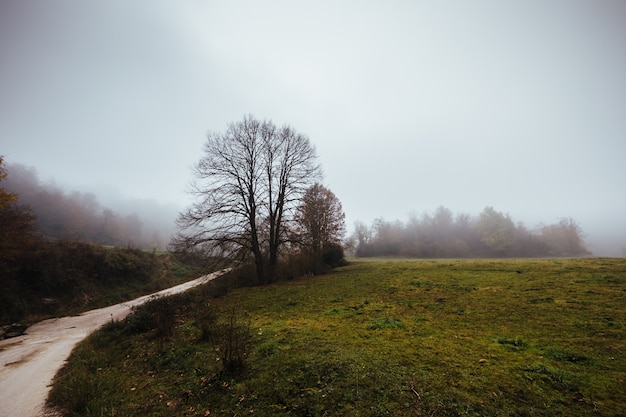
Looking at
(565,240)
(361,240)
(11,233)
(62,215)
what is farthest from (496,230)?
(62,215)

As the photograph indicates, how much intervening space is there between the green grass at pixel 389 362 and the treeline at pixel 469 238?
35.1 metres

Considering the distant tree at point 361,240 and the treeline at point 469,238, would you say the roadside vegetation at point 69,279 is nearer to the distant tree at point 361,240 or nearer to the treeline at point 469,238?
the treeline at point 469,238

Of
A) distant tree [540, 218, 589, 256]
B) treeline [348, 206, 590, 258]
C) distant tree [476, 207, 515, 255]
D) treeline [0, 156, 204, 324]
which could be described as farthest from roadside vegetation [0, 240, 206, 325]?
distant tree [540, 218, 589, 256]

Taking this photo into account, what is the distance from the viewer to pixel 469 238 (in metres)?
60.9

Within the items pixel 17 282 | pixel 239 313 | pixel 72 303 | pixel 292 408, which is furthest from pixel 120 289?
pixel 292 408

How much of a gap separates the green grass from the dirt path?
54 centimetres

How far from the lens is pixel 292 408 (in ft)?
14.5

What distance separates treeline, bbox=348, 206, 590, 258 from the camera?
50.6 m

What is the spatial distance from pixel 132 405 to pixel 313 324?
5.29 meters

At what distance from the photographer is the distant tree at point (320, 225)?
21.9 metres

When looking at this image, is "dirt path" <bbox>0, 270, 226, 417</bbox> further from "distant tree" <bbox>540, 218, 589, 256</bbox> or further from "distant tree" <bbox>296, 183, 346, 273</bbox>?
"distant tree" <bbox>540, 218, 589, 256</bbox>

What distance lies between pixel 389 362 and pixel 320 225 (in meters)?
19.3

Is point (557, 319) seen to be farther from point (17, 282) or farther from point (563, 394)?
point (17, 282)

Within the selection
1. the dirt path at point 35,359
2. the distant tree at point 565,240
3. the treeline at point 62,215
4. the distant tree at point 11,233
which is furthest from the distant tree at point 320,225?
the distant tree at point 565,240
